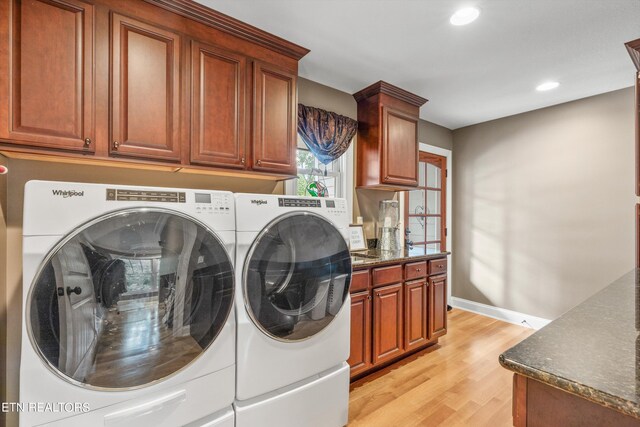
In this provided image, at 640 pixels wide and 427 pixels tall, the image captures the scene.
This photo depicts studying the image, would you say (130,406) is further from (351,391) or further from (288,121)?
(288,121)

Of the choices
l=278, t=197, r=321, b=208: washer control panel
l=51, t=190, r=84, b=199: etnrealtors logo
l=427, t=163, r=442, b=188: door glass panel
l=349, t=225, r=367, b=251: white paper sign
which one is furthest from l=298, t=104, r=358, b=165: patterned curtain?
l=51, t=190, r=84, b=199: etnrealtors logo

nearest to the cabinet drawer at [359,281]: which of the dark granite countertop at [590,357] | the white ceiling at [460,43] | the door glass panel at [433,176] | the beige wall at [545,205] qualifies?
the dark granite countertop at [590,357]

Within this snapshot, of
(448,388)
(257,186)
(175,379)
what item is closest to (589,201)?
(448,388)

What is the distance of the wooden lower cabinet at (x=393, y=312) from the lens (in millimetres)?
2195

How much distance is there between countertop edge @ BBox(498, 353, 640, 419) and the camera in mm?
543

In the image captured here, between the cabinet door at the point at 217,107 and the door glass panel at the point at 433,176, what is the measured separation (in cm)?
290

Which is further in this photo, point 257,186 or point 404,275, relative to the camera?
point 404,275

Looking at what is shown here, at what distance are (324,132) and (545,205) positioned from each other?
2.68 m

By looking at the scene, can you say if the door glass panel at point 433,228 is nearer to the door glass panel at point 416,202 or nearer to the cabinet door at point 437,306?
the door glass panel at point 416,202

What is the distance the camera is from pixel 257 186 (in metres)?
2.29

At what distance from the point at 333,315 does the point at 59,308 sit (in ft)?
4.05

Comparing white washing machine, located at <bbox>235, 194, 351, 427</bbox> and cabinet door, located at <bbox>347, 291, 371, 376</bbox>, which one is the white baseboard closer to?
cabinet door, located at <bbox>347, 291, 371, 376</bbox>

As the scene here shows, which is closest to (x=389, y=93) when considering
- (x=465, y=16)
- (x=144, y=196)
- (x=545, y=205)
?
(x=465, y=16)

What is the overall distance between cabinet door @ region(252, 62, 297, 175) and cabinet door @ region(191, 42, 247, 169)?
96 mm
